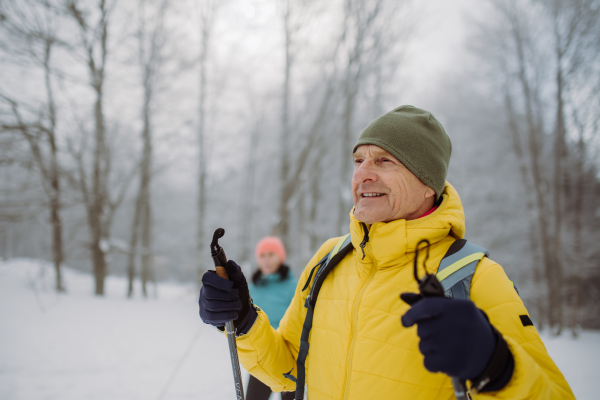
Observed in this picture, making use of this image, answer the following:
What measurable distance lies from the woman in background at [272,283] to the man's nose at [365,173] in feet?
7.57

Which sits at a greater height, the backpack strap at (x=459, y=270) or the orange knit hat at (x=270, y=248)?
the backpack strap at (x=459, y=270)

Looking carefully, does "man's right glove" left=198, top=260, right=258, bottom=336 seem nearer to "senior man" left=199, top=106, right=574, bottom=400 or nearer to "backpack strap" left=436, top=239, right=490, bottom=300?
"senior man" left=199, top=106, right=574, bottom=400

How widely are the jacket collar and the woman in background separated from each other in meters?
2.28

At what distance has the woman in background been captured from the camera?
316 cm

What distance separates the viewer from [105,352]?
Result: 497 centimetres

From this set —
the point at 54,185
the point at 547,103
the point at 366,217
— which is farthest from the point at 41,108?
the point at 547,103

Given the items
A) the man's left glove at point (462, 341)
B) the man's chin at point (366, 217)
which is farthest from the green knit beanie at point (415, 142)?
the man's left glove at point (462, 341)

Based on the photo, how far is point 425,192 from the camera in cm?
118

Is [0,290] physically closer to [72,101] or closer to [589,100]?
[72,101]

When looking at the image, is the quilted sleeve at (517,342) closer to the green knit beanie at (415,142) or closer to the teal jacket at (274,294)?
the green knit beanie at (415,142)

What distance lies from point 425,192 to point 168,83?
1108 centimetres

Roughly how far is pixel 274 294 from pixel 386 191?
8.00ft

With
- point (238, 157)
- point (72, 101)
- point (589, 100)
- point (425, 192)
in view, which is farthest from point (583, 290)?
point (72, 101)

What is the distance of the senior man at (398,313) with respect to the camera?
70 centimetres
